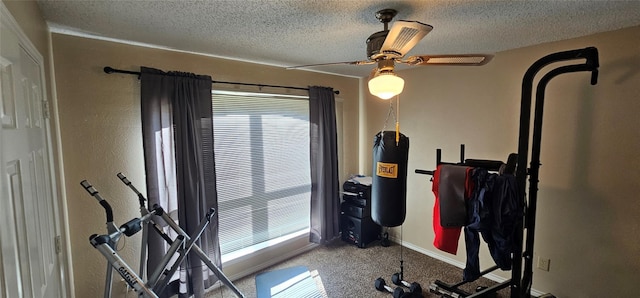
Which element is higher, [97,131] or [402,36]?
[402,36]

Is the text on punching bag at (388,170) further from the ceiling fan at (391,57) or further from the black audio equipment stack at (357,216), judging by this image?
the black audio equipment stack at (357,216)

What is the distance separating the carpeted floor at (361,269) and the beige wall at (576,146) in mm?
336

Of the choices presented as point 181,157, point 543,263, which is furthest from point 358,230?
point 181,157

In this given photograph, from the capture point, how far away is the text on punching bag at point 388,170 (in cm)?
225

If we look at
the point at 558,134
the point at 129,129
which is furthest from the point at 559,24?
the point at 129,129

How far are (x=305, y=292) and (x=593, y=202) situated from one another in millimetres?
2464

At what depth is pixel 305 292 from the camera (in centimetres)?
248

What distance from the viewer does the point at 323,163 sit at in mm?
3361

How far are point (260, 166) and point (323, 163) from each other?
0.77 metres

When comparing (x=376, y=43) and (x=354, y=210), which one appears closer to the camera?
(x=376, y=43)

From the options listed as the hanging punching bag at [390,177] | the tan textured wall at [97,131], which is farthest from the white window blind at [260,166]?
the hanging punching bag at [390,177]

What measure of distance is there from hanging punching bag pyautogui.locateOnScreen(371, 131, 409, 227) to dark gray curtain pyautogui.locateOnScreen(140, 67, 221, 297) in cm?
150

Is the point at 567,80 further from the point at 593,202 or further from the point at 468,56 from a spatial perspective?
the point at 468,56

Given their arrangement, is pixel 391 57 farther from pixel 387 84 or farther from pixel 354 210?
pixel 354 210
